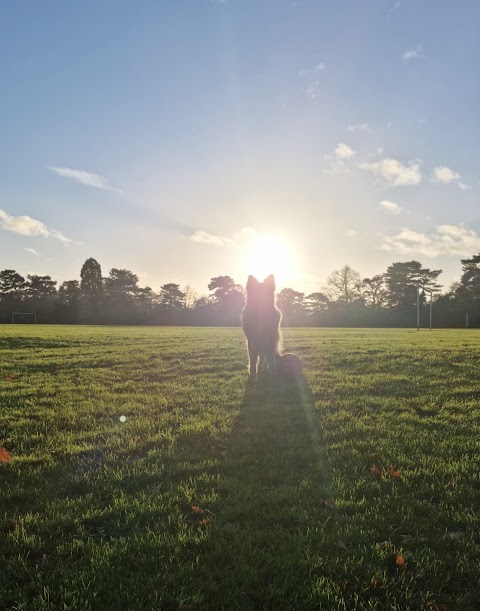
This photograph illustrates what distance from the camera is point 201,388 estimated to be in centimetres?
1064

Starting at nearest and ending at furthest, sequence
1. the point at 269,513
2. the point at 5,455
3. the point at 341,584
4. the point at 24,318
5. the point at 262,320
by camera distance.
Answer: the point at 341,584 < the point at 269,513 < the point at 5,455 < the point at 262,320 < the point at 24,318

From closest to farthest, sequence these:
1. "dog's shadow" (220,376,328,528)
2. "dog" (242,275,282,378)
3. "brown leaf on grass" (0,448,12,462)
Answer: "dog's shadow" (220,376,328,528) < "brown leaf on grass" (0,448,12,462) < "dog" (242,275,282,378)

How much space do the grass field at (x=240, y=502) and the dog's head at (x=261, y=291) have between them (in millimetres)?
2782

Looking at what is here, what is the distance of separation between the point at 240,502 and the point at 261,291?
735 cm

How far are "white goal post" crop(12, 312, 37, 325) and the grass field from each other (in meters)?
75.1

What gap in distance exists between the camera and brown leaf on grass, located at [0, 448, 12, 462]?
5701 mm

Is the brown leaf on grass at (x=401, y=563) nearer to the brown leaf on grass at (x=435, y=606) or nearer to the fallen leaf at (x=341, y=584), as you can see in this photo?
the brown leaf on grass at (x=435, y=606)

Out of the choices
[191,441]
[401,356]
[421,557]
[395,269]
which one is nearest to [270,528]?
[421,557]

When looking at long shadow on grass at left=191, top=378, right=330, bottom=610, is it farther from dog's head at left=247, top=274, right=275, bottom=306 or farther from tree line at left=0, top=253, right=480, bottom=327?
tree line at left=0, top=253, right=480, bottom=327

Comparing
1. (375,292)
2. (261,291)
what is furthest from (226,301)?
(261,291)

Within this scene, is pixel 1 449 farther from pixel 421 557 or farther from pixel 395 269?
pixel 395 269

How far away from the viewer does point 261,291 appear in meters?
11.3

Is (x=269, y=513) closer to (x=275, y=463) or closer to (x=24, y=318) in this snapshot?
(x=275, y=463)

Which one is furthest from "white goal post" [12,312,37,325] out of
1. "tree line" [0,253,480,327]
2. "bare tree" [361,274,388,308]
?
"bare tree" [361,274,388,308]
